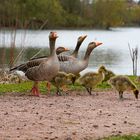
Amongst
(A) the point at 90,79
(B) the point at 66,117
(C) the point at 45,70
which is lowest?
(B) the point at 66,117

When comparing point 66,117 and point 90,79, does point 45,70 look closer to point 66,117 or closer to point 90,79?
point 90,79

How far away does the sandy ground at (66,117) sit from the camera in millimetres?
7710

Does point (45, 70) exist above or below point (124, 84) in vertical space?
above

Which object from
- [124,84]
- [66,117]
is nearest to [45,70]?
[124,84]

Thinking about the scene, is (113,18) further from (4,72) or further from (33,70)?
(33,70)

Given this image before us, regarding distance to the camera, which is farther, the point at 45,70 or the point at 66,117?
the point at 45,70

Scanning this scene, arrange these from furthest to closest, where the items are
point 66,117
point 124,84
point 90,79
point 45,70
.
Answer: point 90,79
point 45,70
point 124,84
point 66,117

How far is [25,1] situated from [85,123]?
31133 millimetres

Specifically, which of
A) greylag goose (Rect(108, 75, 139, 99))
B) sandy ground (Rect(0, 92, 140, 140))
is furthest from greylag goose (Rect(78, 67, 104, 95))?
greylag goose (Rect(108, 75, 139, 99))

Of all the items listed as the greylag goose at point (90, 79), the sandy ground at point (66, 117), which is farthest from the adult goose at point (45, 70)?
the greylag goose at point (90, 79)

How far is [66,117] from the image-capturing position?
8859 mm

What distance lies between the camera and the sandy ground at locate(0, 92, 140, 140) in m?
7.71

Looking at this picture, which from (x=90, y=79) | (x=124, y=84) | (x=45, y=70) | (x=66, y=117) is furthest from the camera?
(x=90, y=79)

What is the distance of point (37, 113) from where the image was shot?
9.14m
